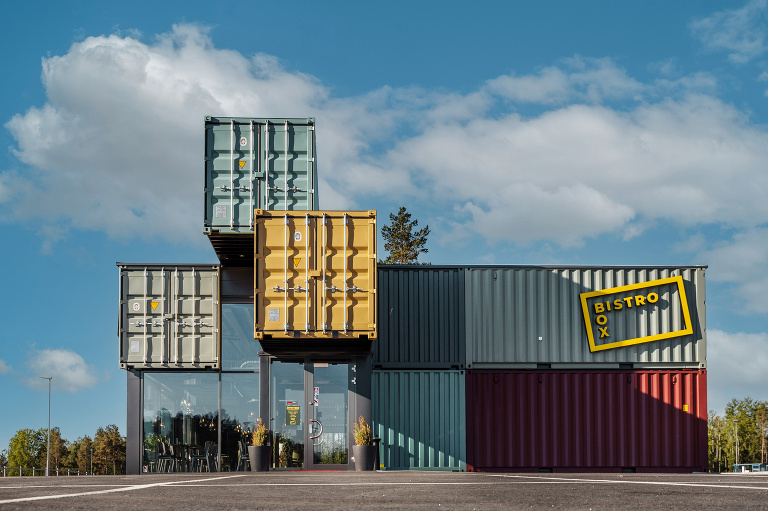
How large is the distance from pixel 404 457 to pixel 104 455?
121 metres

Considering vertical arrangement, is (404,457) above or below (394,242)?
below

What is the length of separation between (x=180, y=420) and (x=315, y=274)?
6293 mm

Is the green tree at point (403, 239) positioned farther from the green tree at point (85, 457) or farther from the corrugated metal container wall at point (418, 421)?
the green tree at point (85, 457)

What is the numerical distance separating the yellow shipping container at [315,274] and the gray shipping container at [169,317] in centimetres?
366

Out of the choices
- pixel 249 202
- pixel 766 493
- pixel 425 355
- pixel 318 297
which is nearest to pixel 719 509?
pixel 766 493

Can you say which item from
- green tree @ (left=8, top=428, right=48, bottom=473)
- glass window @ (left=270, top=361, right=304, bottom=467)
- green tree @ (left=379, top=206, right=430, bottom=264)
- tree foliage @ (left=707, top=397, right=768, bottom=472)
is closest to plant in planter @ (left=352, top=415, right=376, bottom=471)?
glass window @ (left=270, top=361, right=304, bottom=467)

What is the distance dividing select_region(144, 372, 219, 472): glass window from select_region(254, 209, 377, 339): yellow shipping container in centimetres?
436

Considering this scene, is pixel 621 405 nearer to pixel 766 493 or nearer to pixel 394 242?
pixel 766 493

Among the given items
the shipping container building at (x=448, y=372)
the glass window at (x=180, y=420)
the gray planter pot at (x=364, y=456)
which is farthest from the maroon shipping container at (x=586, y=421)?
the glass window at (x=180, y=420)

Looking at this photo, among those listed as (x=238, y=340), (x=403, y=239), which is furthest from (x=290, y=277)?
(x=403, y=239)

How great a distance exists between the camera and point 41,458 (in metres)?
156

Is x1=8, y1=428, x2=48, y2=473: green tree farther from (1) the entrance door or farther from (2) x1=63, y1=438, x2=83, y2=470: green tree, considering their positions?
(1) the entrance door

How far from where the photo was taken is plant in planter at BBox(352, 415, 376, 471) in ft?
66.5

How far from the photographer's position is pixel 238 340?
22.3 meters
